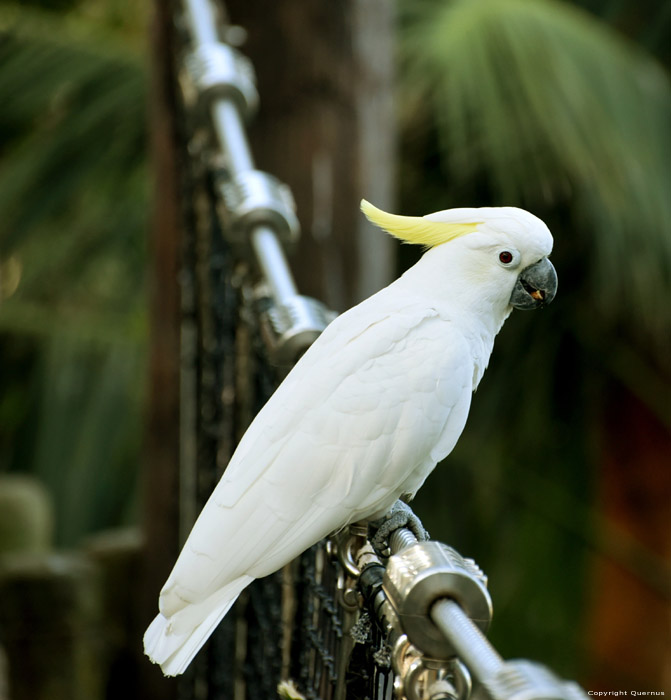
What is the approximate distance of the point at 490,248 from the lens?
868mm

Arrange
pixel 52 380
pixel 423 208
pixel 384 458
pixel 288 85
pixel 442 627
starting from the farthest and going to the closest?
pixel 52 380 < pixel 423 208 < pixel 288 85 < pixel 384 458 < pixel 442 627

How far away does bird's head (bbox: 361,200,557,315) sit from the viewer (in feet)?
2.80

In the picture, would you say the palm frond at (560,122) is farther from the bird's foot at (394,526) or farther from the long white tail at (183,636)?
the long white tail at (183,636)

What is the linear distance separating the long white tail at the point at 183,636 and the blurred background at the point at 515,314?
0.95m

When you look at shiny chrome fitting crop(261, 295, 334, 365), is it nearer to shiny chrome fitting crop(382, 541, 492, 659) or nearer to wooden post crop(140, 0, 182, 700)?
shiny chrome fitting crop(382, 541, 492, 659)

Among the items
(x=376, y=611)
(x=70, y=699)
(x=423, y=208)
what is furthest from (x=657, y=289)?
(x=376, y=611)

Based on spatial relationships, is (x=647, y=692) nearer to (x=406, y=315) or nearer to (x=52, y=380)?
(x=52, y=380)

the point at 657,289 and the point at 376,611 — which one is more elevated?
the point at 376,611

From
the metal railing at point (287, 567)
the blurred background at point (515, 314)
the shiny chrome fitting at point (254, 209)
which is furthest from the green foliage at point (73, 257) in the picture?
the shiny chrome fitting at point (254, 209)

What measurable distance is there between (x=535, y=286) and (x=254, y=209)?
0.39 m

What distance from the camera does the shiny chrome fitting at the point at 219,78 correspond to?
1.26 meters

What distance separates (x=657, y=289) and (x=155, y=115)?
1.16 meters

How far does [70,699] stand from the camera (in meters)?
1.52

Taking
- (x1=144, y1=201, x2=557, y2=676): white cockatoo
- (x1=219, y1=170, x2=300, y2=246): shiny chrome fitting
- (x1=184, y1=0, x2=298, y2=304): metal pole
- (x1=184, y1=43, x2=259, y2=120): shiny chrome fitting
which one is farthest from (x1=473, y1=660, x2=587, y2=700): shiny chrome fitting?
(x1=184, y1=43, x2=259, y2=120): shiny chrome fitting
